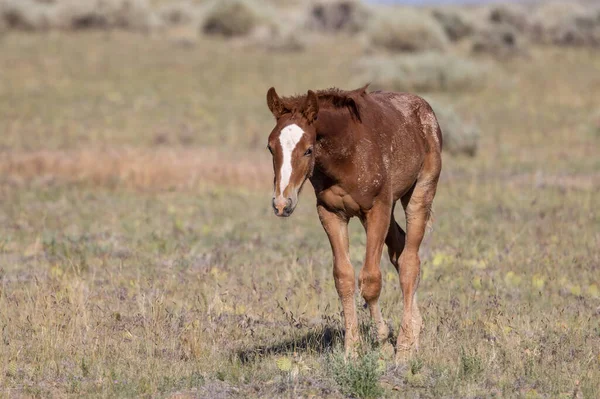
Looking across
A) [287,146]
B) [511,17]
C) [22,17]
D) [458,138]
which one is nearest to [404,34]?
[511,17]

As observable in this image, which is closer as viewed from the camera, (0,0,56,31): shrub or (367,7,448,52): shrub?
(0,0,56,31): shrub

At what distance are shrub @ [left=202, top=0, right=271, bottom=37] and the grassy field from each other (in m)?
14.8

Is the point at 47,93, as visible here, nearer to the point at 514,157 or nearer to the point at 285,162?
the point at 514,157

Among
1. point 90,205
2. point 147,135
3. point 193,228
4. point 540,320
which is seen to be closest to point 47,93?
point 147,135

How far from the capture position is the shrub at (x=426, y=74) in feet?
98.4

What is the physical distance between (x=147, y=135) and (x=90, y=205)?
7.33 m

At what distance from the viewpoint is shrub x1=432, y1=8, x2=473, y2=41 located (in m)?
44.9

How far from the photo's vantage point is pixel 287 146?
6508mm

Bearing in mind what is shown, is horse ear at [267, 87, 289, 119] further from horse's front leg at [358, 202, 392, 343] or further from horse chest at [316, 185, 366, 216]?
horse's front leg at [358, 202, 392, 343]

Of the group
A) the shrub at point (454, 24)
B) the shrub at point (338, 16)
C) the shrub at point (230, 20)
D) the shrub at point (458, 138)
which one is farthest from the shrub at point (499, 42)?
A: the shrub at point (458, 138)

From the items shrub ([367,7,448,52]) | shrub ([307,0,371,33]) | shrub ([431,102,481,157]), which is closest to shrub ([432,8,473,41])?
shrub ([307,0,371,33])

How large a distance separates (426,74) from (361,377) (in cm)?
2461

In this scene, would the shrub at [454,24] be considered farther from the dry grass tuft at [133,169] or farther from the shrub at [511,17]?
the dry grass tuft at [133,169]

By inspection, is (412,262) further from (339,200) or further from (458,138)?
(458,138)
